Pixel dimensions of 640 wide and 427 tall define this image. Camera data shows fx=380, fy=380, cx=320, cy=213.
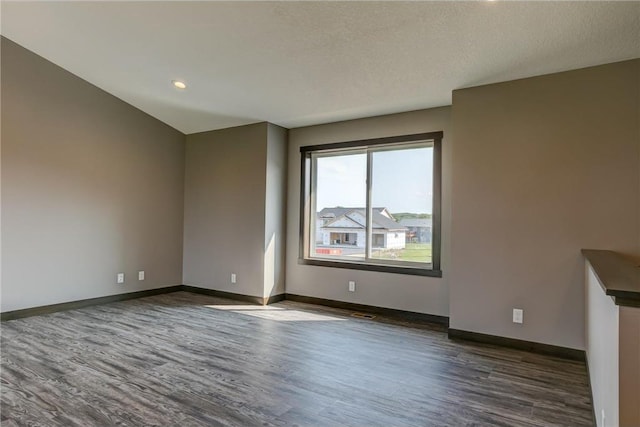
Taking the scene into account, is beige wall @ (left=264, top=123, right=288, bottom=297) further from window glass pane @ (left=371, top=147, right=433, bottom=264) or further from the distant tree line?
the distant tree line

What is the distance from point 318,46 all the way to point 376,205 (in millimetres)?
2176

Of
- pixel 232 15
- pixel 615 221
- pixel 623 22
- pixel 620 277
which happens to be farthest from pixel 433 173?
pixel 620 277

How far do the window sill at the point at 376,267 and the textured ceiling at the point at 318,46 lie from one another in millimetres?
1860

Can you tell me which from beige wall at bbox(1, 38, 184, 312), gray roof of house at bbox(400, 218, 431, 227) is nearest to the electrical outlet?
gray roof of house at bbox(400, 218, 431, 227)

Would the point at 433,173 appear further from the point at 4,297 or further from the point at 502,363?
the point at 4,297

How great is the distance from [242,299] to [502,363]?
3.36 metres

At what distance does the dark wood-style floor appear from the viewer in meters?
2.21

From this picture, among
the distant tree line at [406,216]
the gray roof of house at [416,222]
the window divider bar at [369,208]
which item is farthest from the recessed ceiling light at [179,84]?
the gray roof of house at [416,222]

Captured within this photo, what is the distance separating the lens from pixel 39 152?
4281 millimetres

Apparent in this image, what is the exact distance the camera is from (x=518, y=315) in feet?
11.1

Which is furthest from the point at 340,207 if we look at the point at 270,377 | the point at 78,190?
the point at 78,190

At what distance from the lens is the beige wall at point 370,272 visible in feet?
13.9

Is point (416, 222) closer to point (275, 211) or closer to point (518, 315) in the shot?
point (518, 315)

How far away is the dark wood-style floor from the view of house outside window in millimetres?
1023
